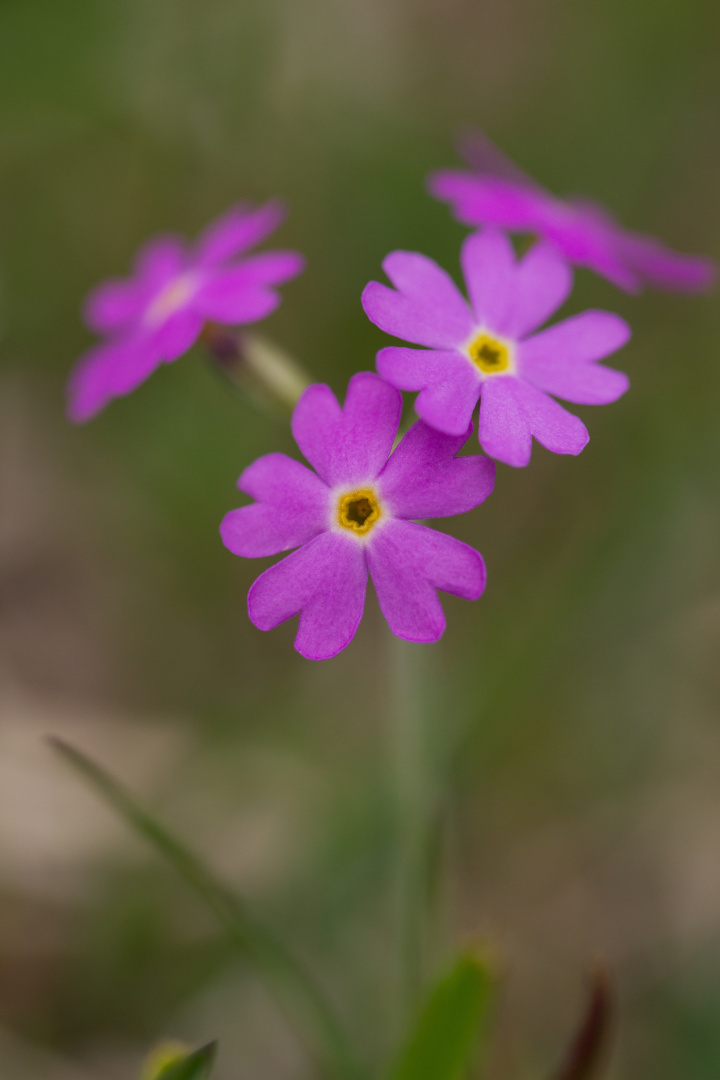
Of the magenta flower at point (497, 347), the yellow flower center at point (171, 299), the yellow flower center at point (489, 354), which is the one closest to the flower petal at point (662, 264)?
the magenta flower at point (497, 347)

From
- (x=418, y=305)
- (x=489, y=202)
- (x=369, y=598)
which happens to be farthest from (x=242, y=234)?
(x=369, y=598)

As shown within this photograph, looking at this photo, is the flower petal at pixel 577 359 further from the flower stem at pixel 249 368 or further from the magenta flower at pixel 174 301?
the flower stem at pixel 249 368

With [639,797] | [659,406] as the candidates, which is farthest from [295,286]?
[639,797]

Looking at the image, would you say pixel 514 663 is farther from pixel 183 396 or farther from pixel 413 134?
pixel 413 134

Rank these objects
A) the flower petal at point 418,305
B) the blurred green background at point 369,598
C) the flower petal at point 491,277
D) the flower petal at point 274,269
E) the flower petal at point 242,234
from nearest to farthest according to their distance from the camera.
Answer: the flower petal at point 418,305 → the flower petal at point 491,277 → the flower petal at point 274,269 → the flower petal at point 242,234 → the blurred green background at point 369,598

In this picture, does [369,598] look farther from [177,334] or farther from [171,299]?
[177,334]

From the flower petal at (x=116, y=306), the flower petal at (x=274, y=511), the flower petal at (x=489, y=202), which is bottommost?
the flower petal at (x=274, y=511)
